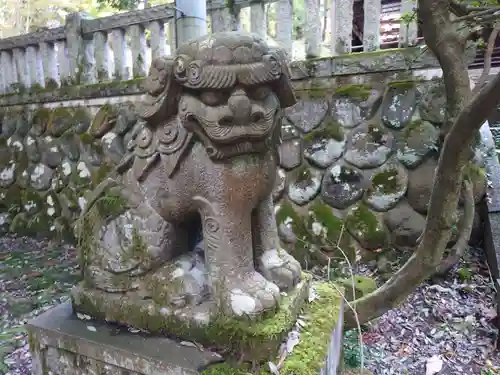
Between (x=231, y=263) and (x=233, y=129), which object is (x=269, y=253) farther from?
(x=233, y=129)

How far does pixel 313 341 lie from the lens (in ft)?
4.67

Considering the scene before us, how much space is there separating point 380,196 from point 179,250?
1.81 metres

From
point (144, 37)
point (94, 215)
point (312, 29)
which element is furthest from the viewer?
point (144, 37)

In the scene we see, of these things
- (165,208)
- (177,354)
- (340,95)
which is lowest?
(177,354)

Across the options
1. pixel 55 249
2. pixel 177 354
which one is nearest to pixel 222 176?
pixel 177 354

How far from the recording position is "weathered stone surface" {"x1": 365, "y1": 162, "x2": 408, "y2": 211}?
111 inches

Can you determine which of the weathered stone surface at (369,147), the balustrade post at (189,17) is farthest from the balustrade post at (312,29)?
the balustrade post at (189,17)

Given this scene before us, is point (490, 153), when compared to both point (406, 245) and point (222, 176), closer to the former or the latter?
point (406, 245)

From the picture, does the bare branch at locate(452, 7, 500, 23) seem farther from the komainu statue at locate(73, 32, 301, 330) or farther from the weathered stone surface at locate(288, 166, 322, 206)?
the weathered stone surface at locate(288, 166, 322, 206)

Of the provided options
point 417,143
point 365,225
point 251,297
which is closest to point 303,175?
point 365,225

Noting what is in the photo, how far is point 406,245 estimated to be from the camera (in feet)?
9.14

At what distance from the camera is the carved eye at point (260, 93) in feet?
4.15

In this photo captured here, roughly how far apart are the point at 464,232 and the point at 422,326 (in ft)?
2.10

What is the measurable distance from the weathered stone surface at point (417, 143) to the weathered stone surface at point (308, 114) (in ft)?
2.01
